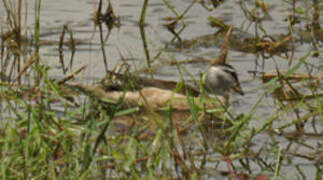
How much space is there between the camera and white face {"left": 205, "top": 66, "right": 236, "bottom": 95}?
9.51 metres


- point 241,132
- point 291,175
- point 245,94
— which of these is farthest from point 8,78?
point 291,175

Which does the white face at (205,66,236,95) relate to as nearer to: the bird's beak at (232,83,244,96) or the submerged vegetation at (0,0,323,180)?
the bird's beak at (232,83,244,96)

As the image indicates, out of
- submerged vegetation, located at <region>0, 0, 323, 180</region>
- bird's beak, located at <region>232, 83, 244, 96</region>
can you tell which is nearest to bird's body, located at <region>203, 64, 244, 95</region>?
bird's beak, located at <region>232, 83, 244, 96</region>

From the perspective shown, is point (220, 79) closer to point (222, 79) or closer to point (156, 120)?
point (222, 79)

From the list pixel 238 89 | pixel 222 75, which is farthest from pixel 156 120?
pixel 222 75

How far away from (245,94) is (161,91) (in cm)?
80

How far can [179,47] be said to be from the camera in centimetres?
1088

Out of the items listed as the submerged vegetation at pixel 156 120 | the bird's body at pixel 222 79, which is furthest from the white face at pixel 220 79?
the submerged vegetation at pixel 156 120

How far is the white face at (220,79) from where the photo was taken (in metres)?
9.51

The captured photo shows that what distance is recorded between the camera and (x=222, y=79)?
31.9 feet

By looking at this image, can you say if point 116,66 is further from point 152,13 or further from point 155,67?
point 152,13

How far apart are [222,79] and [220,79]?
0.21 ft

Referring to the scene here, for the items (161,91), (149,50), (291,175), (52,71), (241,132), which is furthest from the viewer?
(149,50)

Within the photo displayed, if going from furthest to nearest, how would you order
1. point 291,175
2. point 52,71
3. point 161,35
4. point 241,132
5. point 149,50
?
point 161,35
point 149,50
point 52,71
point 241,132
point 291,175
